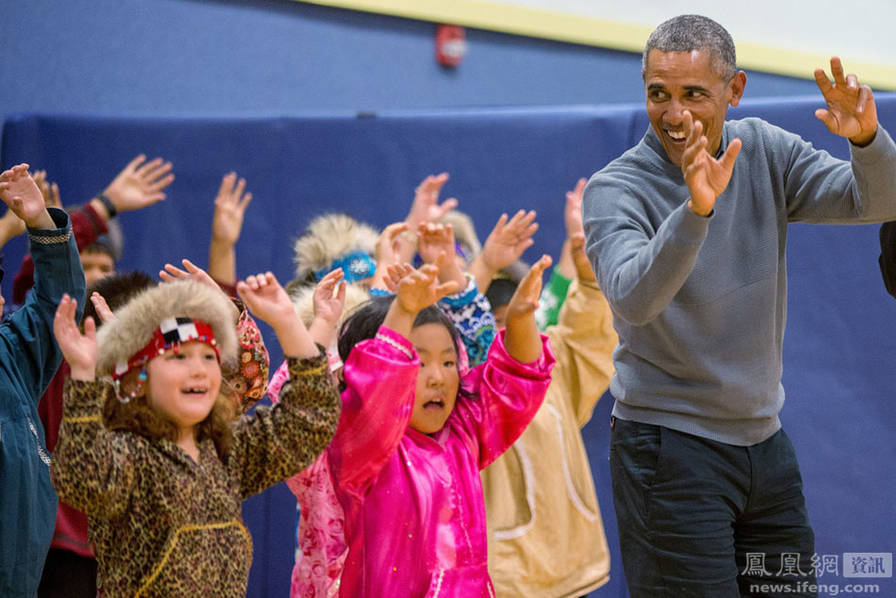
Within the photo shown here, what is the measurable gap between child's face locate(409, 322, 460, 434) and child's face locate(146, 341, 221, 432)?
548 millimetres

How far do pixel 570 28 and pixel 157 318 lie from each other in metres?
3.86

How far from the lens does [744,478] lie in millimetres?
2096

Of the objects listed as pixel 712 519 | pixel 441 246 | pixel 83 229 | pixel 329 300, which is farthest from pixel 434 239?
pixel 83 229

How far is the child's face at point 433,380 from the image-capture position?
2.46 metres

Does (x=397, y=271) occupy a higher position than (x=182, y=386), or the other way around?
(x=397, y=271)

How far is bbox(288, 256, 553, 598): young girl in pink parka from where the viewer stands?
2.27 meters

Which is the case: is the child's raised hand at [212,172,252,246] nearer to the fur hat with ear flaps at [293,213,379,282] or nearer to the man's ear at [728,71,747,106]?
the fur hat with ear flaps at [293,213,379,282]

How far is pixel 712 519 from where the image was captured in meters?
2.06

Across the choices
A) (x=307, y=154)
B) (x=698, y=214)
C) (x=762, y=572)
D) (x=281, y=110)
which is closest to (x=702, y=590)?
(x=762, y=572)

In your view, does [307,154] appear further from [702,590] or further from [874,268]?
[702,590]

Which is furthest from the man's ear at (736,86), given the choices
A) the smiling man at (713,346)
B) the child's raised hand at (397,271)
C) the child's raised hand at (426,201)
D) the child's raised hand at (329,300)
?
the child's raised hand at (426,201)

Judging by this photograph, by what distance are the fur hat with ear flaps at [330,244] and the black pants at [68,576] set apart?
1.10 m

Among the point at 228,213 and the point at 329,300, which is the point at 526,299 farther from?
the point at 228,213

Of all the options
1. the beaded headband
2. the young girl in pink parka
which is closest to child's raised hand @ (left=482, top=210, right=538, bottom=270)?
the beaded headband
